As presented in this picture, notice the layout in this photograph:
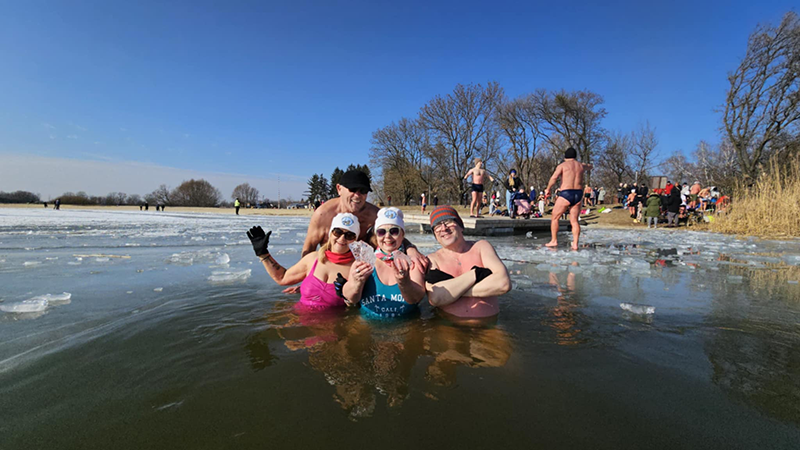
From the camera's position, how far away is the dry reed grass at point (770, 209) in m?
8.88

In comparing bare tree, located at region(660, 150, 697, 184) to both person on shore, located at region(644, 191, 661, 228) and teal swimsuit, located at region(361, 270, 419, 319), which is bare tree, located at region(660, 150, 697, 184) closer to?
person on shore, located at region(644, 191, 661, 228)

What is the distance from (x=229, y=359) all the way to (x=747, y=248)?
351 inches

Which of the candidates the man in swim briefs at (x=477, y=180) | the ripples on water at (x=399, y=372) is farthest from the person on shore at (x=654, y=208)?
the ripples on water at (x=399, y=372)

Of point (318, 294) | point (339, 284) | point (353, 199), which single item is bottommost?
point (318, 294)

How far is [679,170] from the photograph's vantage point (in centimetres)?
4072

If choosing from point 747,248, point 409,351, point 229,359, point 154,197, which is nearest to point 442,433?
point 409,351

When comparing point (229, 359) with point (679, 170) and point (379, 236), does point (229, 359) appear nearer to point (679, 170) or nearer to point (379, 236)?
point (379, 236)

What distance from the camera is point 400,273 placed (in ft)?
7.47

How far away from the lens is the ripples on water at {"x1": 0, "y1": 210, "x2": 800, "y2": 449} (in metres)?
1.27

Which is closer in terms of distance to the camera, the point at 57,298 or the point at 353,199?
the point at 57,298

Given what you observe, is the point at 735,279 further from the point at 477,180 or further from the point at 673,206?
the point at 673,206

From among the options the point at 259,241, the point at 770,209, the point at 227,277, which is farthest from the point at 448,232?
the point at 770,209

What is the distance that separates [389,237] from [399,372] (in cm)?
106

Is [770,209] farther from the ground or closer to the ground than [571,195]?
closer to the ground
